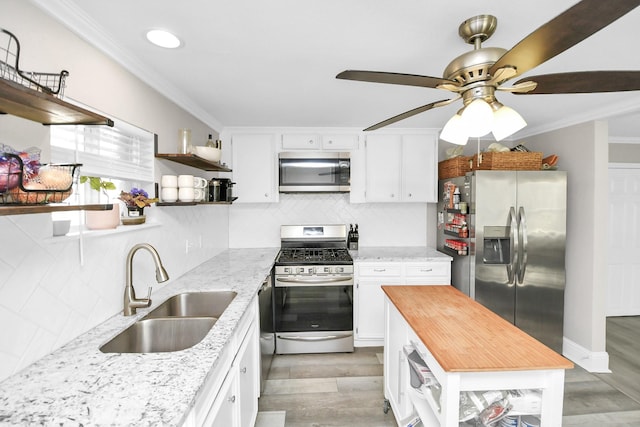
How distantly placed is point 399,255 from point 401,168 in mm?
993

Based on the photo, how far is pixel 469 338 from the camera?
1.32 metres

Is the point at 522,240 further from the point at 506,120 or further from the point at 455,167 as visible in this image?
the point at 506,120

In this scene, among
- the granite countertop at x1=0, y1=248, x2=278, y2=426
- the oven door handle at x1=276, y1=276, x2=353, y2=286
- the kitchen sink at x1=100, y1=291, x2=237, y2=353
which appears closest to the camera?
the granite countertop at x1=0, y1=248, x2=278, y2=426

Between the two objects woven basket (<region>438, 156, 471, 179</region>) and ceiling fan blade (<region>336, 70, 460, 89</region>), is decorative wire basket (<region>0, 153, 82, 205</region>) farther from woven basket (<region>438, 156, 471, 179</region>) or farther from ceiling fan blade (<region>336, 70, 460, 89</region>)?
woven basket (<region>438, 156, 471, 179</region>)

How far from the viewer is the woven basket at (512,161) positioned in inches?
109

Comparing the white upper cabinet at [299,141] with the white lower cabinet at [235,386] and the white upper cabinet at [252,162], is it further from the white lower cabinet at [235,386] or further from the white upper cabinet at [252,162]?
the white lower cabinet at [235,386]

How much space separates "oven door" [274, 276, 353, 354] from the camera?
2.91 meters

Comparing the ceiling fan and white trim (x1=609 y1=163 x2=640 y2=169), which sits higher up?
white trim (x1=609 y1=163 x2=640 y2=169)

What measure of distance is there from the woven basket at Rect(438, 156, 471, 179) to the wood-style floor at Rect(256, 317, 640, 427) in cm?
201

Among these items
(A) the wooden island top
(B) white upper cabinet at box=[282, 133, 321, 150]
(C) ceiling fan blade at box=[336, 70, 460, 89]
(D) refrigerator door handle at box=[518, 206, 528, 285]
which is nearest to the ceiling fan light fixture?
(C) ceiling fan blade at box=[336, 70, 460, 89]

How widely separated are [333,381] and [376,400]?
0.40m

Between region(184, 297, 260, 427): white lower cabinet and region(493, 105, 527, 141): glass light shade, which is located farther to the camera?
region(493, 105, 527, 141): glass light shade

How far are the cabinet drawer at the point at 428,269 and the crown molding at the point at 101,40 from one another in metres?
2.62

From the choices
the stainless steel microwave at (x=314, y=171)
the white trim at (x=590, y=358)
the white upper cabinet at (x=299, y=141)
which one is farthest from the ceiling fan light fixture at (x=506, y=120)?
the white trim at (x=590, y=358)
